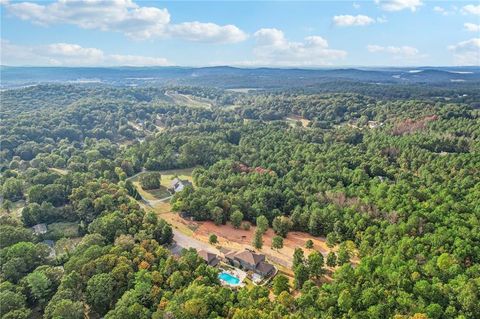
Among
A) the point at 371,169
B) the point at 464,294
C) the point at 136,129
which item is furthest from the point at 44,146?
the point at 464,294

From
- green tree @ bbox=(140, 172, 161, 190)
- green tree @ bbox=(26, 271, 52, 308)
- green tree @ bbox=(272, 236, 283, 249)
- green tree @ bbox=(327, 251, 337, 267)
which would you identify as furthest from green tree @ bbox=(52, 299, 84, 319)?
green tree @ bbox=(140, 172, 161, 190)

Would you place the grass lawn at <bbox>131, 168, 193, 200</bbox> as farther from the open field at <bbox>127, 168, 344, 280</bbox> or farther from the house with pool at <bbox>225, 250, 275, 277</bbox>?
the house with pool at <bbox>225, 250, 275, 277</bbox>

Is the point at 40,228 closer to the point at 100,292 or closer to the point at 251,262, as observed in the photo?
the point at 100,292

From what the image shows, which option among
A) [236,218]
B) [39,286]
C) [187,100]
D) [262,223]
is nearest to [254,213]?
[236,218]

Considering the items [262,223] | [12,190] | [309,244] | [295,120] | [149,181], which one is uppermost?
[295,120]

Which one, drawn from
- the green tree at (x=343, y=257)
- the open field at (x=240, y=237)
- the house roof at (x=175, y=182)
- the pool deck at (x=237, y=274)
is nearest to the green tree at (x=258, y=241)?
the open field at (x=240, y=237)

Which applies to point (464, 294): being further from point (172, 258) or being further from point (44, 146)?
point (44, 146)

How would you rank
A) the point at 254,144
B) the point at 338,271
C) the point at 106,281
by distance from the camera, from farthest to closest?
the point at 254,144 < the point at 338,271 < the point at 106,281
